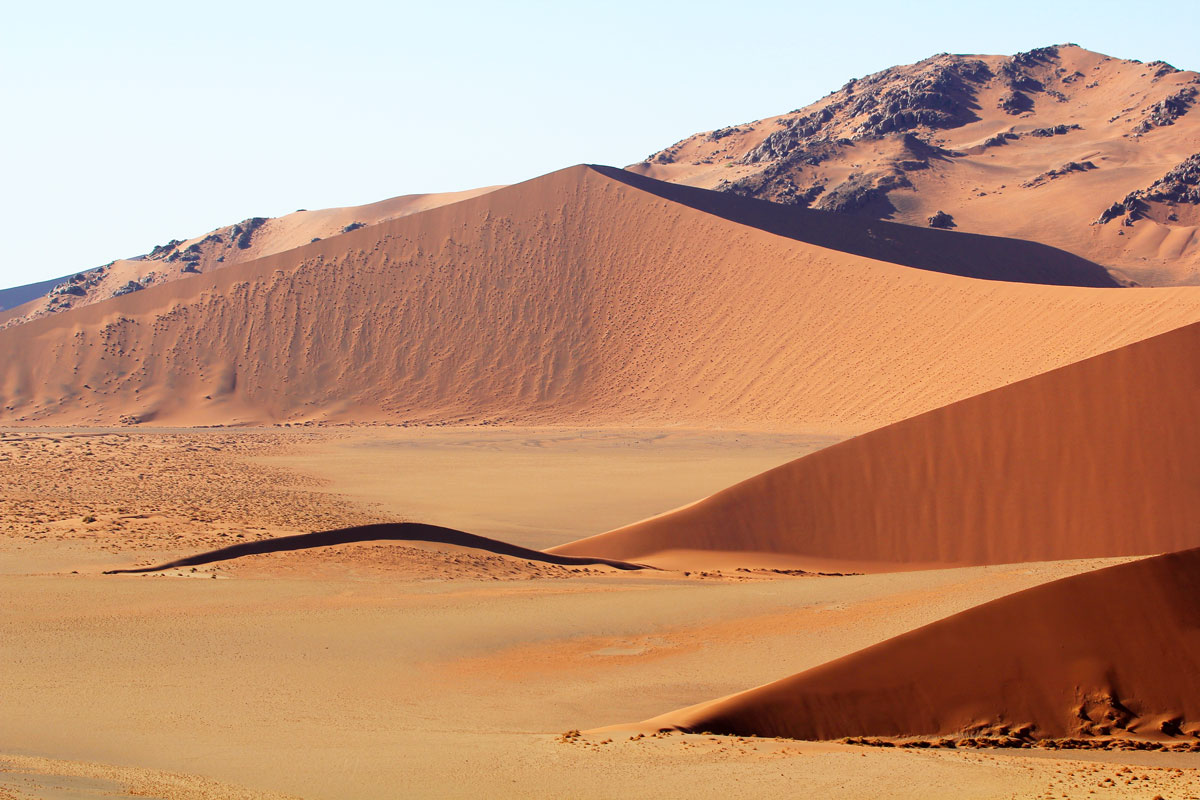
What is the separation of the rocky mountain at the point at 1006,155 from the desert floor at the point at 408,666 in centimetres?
5660

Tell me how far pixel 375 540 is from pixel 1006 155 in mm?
77011

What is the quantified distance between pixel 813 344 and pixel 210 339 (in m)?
23.8

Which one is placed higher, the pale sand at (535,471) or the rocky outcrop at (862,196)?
the rocky outcrop at (862,196)

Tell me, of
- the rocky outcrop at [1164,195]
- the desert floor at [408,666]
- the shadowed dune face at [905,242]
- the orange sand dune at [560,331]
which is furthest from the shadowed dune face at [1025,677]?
the rocky outcrop at [1164,195]

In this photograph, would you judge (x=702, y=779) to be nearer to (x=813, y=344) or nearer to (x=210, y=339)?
(x=813, y=344)

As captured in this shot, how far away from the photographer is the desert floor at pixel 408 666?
5852mm

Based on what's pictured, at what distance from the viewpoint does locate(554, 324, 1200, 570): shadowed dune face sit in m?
12.8

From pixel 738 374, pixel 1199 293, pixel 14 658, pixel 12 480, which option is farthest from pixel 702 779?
pixel 738 374

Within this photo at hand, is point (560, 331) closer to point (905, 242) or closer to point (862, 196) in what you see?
point (905, 242)

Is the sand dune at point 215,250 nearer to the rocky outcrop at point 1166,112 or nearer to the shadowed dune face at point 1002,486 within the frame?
the rocky outcrop at point 1166,112

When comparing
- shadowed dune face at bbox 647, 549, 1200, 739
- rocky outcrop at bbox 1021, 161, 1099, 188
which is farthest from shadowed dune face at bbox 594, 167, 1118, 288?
shadowed dune face at bbox 647, 549, 1200, 739

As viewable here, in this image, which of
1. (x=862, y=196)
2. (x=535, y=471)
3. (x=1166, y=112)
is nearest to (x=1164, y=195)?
(x=862, y=196)

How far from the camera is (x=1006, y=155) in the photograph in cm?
8200

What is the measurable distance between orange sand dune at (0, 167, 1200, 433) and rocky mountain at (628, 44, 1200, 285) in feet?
84.4
